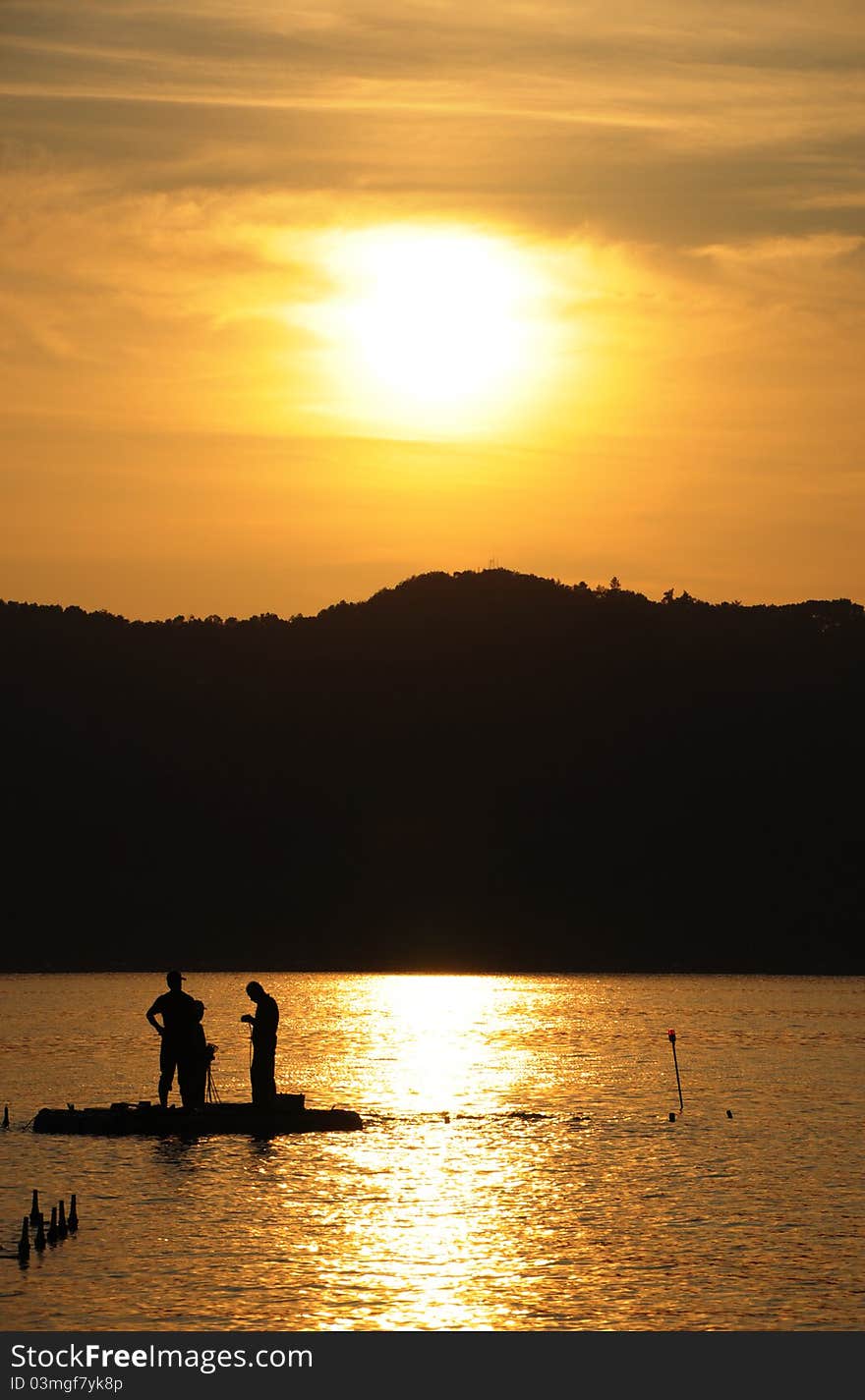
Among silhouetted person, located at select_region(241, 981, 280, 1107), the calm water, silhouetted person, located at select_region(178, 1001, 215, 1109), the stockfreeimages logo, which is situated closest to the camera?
the stockfreeimages logo

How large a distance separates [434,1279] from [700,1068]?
4271 centimetres

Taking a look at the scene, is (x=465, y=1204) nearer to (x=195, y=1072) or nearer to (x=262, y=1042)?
(x=262, y=1042)

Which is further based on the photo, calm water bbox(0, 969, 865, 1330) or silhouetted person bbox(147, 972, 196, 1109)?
silhouetted person bbox(147, 972, 196, 1109)

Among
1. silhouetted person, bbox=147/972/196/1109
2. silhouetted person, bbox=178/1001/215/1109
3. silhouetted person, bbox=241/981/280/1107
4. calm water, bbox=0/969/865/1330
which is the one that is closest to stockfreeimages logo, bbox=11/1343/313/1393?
calm water, bbox=0/969/865/1330

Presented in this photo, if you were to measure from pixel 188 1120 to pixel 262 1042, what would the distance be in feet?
6.06

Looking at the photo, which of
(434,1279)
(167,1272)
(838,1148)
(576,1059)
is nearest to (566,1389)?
(434,1279)

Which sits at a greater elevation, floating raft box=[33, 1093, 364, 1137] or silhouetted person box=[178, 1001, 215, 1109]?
silhouetted person box=[178, 1001, 215, 1109]

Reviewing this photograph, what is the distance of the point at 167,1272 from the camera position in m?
26.0

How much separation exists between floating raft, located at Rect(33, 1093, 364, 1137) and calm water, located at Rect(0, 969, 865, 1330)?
345mm

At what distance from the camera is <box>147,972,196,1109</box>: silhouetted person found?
3566 cm

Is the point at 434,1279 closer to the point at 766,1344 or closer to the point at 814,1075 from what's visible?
the point at 766,1344

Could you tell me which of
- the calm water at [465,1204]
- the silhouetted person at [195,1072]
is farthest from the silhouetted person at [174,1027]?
the calm water at [465,1204]

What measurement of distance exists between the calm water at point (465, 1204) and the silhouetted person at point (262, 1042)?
0.92m

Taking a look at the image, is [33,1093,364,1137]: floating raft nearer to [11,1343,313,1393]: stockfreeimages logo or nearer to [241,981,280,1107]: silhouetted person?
[241,981,280,1107]: silhouetted person
